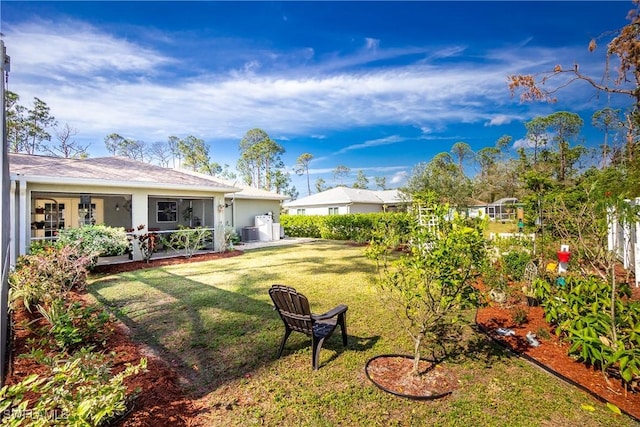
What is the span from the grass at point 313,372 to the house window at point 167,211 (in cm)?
1039

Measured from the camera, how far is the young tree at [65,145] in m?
26.6

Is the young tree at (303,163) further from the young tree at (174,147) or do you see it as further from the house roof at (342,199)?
the house roof at (342,199)

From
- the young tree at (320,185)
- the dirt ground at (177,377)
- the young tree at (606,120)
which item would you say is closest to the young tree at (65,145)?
the dirt ground at (177,377)

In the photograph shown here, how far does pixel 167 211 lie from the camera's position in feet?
55.9

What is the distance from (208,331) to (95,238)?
6.97 metres

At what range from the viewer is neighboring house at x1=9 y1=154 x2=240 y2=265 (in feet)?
29.6

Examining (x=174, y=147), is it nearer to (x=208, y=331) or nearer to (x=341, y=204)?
(x=341, y=204)

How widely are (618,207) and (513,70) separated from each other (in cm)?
821

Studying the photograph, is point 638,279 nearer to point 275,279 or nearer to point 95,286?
point 275,279

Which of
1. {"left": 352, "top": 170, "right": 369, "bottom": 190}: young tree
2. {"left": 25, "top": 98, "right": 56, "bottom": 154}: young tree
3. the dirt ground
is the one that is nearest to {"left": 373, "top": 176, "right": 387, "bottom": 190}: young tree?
{"left": 352, "top": 170, "right": 369, "bottom": 190}: young tree

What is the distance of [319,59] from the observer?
15.1m

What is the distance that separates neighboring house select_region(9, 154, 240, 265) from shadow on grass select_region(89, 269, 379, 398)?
14.0ft

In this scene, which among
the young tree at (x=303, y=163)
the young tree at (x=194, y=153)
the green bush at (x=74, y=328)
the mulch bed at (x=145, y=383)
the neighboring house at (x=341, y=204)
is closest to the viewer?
the mulch bed at (x=145, y=383)

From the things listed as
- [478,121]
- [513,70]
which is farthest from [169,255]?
[478,121]
